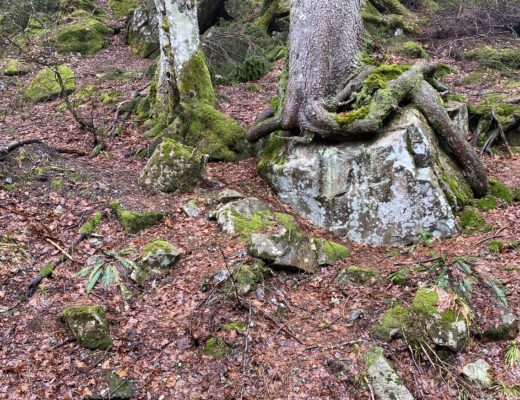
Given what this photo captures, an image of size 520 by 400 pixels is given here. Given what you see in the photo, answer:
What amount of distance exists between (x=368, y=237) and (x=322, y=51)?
327 centimetres

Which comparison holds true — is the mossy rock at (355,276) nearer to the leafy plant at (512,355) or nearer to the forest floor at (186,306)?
the forest floor at (186,306)

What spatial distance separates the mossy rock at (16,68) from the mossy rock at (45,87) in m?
2.08

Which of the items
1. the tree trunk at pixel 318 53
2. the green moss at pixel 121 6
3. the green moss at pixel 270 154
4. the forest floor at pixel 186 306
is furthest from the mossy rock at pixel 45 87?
the green moss at pixel 121 6

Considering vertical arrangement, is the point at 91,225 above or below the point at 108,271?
above

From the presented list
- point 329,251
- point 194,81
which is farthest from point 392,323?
point 194,81

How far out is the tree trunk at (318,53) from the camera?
6949mm

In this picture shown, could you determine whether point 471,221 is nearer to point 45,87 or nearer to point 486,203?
point 486,203

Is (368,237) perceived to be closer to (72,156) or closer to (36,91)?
(72,156)

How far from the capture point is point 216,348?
4.41 meters

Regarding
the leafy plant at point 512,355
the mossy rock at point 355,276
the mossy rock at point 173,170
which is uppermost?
the mossy rock at point 173,170

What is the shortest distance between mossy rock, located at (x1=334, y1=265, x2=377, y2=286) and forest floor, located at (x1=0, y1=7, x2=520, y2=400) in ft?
0.35

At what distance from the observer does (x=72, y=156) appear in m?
8.24

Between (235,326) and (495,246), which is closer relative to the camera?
(235,326)

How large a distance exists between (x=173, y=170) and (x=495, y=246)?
16.8 ft
